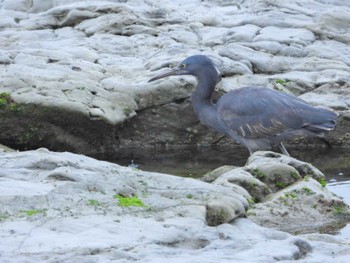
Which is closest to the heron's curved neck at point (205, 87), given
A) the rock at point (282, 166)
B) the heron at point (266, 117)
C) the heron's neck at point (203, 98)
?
the heron's neck at point (203, 98)

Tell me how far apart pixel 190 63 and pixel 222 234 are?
521cm

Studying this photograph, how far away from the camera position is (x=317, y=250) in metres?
6.76

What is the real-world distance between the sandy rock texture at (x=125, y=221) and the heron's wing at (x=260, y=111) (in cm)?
268

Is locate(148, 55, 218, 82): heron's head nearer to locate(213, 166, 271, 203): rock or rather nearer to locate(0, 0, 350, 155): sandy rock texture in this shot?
locate(0, 0, 350, 155): sandy rock texture

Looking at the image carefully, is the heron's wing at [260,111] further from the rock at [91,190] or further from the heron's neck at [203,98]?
the rock at [91,190]

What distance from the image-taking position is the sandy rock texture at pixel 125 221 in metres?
6.27

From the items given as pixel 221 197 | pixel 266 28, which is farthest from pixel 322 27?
pixel 221 197

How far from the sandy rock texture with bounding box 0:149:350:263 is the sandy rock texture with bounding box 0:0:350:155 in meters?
4.58

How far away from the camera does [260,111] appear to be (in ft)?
36.7

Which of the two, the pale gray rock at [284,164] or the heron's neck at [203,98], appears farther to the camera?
the heron's neck at [203,98]

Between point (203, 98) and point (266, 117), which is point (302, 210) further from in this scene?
point (203, 98)

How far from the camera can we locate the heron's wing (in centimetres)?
1107

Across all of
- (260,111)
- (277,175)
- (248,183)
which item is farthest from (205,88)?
(248,183)

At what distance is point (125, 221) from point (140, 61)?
27.3 ft
